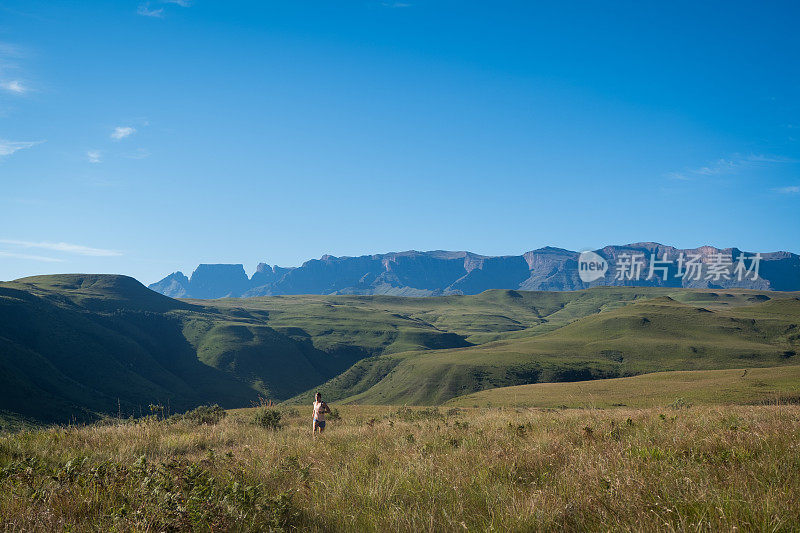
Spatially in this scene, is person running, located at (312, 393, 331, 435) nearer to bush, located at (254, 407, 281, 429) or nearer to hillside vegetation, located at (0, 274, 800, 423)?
bush, located at (254, 407, 281, 429)

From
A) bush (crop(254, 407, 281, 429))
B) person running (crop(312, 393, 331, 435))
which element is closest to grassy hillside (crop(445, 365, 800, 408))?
bush (crop(254, 407, 281, 429))

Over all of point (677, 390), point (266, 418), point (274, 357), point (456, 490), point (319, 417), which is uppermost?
point (456, 490)

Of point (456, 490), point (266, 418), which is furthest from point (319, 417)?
point (456, 490)

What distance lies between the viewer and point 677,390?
49.3 metres

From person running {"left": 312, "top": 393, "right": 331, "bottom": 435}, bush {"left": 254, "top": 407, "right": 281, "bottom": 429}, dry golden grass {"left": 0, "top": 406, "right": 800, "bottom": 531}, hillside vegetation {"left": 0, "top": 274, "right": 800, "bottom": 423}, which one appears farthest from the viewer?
hillside vegetation {"left": 0, "top": 274, "right": 800, "bottom": 423}

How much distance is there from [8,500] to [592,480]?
6120 mm

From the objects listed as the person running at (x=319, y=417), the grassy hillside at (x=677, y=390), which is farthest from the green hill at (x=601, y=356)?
the person running at (x=319, y=417)

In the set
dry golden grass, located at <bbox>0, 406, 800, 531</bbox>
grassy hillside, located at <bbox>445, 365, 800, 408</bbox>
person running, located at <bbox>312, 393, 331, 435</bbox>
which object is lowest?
grassy hillside, located at <bbox>445, 365, 800, 408</bbox>

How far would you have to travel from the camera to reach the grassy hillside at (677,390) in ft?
131

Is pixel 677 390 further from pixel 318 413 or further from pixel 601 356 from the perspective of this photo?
pixel 601 356

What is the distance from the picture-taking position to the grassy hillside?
4006 cm

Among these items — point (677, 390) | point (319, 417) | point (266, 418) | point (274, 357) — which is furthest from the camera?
point (274, 357)

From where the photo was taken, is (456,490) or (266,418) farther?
(266,418)

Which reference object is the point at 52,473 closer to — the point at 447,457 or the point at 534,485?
the point at 447,457
